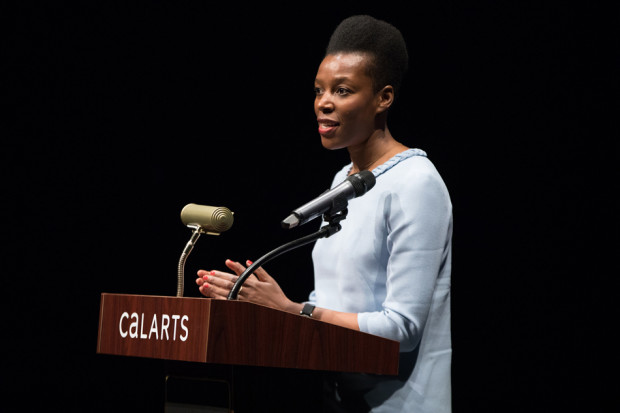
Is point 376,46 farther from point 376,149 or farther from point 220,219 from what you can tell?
point 220,219

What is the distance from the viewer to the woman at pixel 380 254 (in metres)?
1.80

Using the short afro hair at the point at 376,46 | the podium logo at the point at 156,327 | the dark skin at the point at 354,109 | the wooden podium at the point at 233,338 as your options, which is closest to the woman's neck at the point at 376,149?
the dark skin at the point at 354,109

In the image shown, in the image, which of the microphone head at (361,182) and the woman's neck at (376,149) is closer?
the microphone head at (361,182)

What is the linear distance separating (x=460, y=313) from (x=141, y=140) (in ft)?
5.94

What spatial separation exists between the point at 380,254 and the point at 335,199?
1.38 feet

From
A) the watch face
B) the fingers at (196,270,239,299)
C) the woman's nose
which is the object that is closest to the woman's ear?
the woman's nose

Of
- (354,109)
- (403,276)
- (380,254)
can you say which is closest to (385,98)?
(354,109)

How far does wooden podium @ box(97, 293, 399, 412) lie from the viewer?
1.37m

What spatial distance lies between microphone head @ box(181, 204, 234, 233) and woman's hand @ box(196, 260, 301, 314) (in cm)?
9

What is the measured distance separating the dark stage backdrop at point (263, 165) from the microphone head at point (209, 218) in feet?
5.51

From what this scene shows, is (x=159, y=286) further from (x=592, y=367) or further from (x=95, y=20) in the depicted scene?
(x=592, y=367)

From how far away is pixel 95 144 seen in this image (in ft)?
12.0

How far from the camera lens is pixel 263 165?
3586 millimetres

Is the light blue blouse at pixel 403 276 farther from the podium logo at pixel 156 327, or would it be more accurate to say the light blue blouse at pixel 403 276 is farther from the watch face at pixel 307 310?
the podium logo at pixel 156 327
